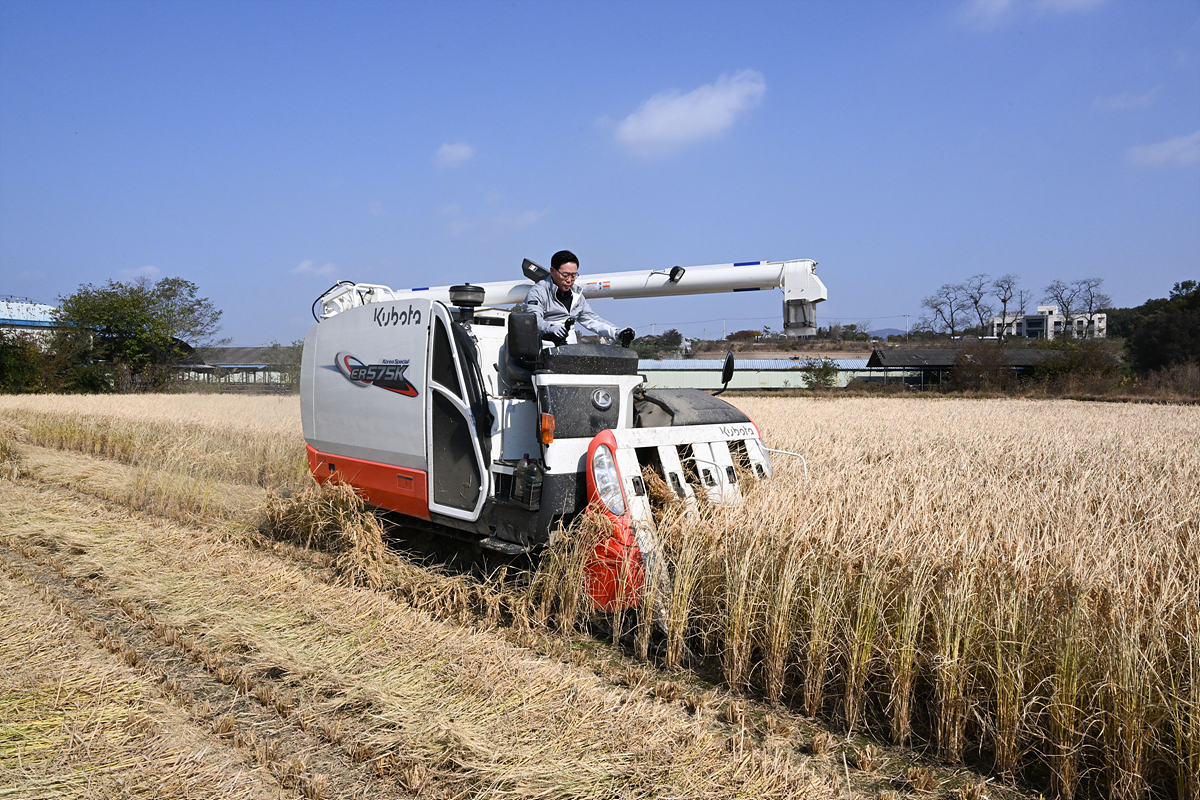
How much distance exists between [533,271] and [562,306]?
1.57 ft

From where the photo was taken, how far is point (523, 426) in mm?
5199

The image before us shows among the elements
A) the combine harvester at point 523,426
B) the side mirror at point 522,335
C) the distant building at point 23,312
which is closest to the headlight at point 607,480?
the combine harvester at point 523,426

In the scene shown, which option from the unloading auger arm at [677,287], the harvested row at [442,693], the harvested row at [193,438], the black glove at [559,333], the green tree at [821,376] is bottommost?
the harvested row at [442,693]

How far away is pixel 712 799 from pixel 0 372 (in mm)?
39776

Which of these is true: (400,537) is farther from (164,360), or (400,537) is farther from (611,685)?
(164,360)

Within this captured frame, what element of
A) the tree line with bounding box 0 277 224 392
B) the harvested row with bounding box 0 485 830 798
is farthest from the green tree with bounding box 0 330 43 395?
the harvested row with bounding box 0 485 830 798

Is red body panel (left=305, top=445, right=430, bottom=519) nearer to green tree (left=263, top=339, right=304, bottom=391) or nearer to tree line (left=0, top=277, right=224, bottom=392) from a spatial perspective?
green tree (left=263, top=339, right=304, bottom=391)

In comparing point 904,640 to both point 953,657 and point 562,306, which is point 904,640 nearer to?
point 953,657

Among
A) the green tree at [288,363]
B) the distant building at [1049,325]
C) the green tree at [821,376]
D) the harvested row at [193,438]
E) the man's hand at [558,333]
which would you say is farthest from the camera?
the distant building at [1049,325]

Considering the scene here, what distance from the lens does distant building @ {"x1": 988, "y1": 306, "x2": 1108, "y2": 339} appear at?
67.2 meters

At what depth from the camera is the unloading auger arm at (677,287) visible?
616 centimetres

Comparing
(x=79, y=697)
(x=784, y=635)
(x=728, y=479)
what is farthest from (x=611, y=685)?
(x=79, y=697)

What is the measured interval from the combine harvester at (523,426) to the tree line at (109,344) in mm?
35145

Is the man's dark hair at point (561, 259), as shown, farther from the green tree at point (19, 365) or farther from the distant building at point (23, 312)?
the distant building at point (23, 312)
